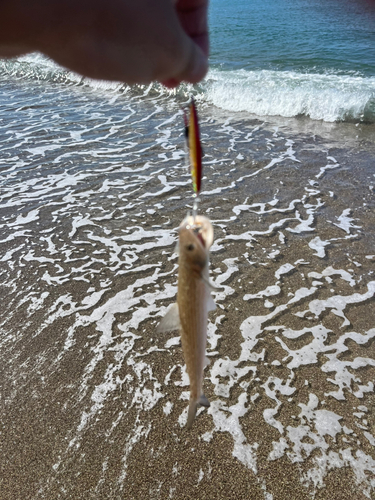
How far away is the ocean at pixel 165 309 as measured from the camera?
3.32 metres

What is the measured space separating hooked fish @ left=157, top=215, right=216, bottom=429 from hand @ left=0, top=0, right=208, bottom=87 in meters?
0.50

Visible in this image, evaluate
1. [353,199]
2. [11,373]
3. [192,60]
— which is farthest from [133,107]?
[192,60]

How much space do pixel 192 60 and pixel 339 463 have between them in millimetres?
3241

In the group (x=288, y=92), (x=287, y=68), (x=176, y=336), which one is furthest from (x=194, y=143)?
(x=287, y=68)

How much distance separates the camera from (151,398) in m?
3.88

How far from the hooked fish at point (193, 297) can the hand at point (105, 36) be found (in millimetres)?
499

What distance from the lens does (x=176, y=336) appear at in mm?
4562

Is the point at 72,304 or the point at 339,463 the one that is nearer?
the point at 339,463

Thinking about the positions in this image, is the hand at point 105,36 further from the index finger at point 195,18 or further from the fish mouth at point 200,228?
the fish mouth at point 200,228

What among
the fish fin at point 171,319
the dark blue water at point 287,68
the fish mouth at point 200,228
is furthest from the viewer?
the dark blue water at point 287,68

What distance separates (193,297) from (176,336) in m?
3.04

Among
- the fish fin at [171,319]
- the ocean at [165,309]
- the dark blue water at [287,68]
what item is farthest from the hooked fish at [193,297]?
the dark blue water at [287,68]

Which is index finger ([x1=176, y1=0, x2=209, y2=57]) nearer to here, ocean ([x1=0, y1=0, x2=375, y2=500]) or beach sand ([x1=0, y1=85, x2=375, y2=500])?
ocean ([x1=0, y1=0, x2=375, y2=500])

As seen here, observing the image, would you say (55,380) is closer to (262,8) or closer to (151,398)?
(151,398)
